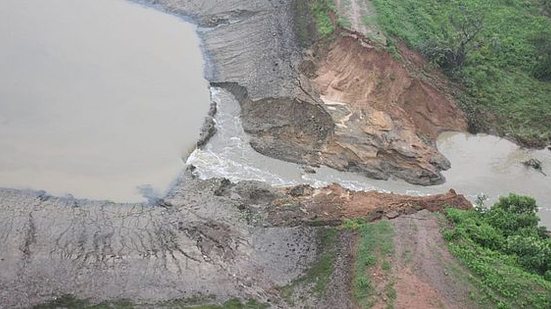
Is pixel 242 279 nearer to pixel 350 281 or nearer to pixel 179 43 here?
pixel 350 281

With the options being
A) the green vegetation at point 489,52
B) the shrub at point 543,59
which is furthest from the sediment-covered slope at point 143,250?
the shrub at point 543,59

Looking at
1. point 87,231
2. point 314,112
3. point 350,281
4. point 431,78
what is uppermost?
point 431,78

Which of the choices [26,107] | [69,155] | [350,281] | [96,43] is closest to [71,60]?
[96,43]

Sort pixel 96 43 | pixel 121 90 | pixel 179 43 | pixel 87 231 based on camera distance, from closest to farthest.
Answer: pixel 87 231 → pixel 121 90 → pixel 96 43 → pixel 179 43

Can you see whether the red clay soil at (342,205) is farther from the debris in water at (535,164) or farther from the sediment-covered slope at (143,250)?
the debris in water at (535,164)

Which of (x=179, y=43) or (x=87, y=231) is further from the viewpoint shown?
(x=179, y=43)

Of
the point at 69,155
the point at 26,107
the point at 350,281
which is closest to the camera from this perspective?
the point at 350,281

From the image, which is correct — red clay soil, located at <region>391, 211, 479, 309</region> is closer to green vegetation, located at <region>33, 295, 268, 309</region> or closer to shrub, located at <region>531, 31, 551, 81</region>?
green vegetation, located at <region>33, 295, 268, 309</region>

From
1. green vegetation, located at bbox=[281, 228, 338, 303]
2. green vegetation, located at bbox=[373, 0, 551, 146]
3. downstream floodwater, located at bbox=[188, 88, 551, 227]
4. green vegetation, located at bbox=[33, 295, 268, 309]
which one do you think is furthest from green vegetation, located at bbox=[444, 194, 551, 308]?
green vegetation, located at bbox=[373, 0, 551, 146]
